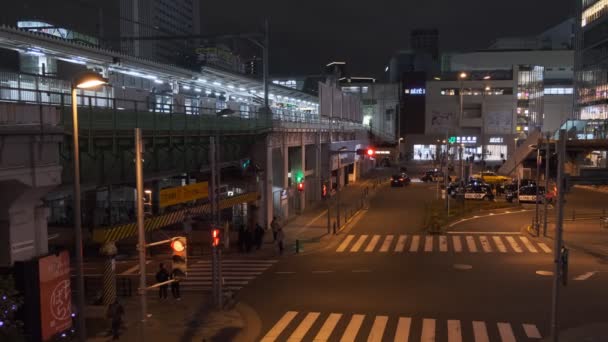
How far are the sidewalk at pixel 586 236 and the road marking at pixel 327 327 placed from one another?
1638cm

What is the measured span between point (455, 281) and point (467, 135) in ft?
314

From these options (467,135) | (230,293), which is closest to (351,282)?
(230,293)

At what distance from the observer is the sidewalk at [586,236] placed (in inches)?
1127

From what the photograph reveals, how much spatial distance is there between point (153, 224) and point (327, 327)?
9.15 m

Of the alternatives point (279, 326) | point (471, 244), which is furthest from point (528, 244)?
point (279, 326)

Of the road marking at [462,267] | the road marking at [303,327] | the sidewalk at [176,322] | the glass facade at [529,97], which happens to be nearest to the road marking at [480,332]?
the road marking at [303,327]

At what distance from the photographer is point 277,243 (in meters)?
29.5

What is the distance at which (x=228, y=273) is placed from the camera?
24.5 meters

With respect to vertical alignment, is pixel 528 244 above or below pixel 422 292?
below

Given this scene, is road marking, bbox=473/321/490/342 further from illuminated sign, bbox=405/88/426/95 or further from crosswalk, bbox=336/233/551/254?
illuminated sign, bbox=405/88/426/95

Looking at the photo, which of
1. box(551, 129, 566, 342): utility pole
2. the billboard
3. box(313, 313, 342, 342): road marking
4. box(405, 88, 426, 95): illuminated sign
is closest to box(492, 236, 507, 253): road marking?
box(313, 313, 342, 342): road marking

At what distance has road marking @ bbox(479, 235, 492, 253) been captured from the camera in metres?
29.3

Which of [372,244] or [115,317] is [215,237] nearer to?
[115,317]

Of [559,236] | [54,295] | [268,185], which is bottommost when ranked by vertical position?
[54,295]
